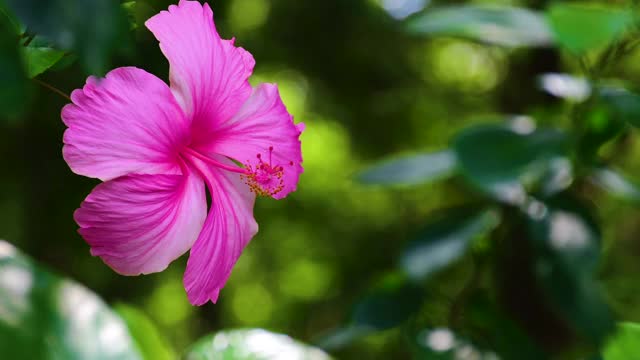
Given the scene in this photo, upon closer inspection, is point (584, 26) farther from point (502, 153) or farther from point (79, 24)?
→ point (79, 24)

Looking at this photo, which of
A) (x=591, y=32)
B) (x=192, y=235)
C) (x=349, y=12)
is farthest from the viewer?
(x=349, y=12)

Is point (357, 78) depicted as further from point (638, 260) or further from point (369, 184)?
point (369, 184)

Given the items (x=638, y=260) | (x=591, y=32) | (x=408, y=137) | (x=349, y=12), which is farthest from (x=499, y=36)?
(x=638, y=260)

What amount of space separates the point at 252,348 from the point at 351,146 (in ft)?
9.57

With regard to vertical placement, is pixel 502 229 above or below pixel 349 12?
above

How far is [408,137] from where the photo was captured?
10.8 ft

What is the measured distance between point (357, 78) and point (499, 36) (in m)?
1.82

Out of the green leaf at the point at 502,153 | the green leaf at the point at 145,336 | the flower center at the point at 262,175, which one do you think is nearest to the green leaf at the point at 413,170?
the green leaf at the point at 502,153

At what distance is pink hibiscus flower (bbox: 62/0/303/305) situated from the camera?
0.30m

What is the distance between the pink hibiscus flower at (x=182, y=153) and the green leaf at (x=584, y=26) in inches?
30.1

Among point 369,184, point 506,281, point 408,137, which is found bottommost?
point 408,137

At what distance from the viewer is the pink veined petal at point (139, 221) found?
295mm

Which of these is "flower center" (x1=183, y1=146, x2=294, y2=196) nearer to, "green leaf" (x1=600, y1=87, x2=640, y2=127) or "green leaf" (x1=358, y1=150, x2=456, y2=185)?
"green leaf" (x1=600, y1=87, x2=640, y2=127)

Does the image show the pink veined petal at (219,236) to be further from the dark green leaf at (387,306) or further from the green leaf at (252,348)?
the dark green leaf at (387,306)
